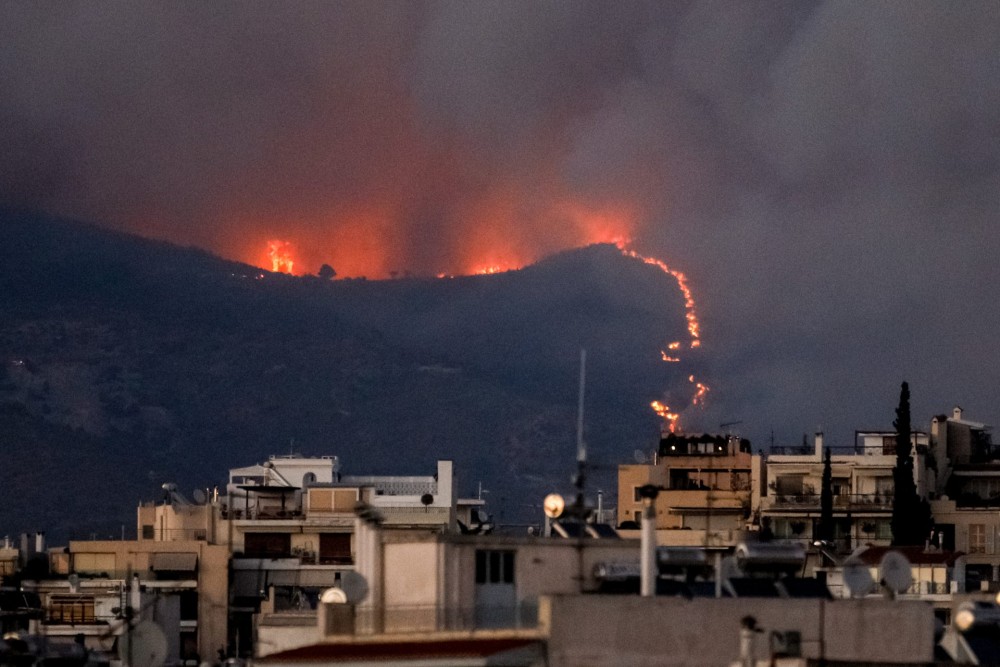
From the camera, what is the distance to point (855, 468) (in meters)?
139

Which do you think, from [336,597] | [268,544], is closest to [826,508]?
[268,544]

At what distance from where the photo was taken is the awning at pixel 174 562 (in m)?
118

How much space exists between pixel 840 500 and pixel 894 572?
258 ft

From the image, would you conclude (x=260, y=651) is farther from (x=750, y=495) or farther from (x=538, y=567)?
(x=750, y=495)

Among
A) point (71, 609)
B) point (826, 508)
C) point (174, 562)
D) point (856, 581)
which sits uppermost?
point (826, 508)

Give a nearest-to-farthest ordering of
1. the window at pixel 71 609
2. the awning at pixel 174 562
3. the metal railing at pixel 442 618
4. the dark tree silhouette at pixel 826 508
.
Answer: the metal railing at pixel 442 618, the window at pixel 71 609, the awning at pixel 174 562, the dark tree silhouette at pixel 826 508

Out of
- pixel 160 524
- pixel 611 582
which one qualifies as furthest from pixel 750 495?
pixel 611 582

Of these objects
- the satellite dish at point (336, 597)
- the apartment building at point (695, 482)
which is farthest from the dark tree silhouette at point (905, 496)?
the satellite dish at point (336, 597)

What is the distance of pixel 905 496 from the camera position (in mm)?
126812

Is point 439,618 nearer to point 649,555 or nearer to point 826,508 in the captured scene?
point 649,555

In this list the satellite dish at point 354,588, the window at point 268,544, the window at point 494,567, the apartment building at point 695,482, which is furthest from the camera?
the apartment building at point 695,482

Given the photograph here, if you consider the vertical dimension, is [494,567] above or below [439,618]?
above

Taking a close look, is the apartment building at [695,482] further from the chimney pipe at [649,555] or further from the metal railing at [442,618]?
the chimney pipe at [649,555]

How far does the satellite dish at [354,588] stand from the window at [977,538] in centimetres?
7747
